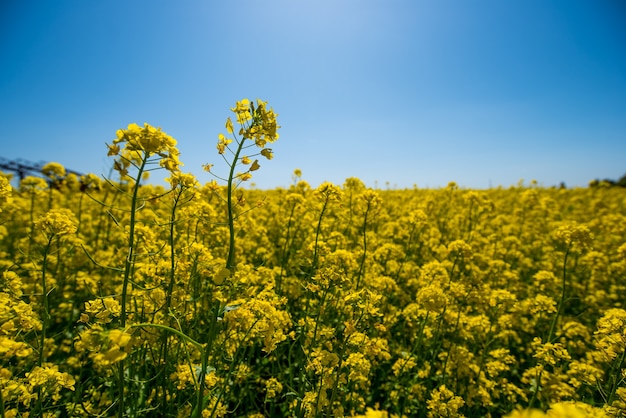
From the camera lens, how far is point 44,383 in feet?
5.82

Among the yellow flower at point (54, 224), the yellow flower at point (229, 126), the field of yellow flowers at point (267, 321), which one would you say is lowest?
the field of yellow flowers at point (267, 321)

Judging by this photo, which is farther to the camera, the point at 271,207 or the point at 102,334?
the point at 271,207

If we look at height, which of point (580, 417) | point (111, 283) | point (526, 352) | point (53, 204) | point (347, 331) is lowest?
point (526, 352)

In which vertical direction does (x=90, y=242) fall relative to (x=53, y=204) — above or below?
Result: below

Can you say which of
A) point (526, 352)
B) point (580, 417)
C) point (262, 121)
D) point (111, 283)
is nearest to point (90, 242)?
point (111, 283)

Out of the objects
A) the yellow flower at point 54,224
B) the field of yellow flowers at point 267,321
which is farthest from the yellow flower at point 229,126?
the yellow flower at point 54,224

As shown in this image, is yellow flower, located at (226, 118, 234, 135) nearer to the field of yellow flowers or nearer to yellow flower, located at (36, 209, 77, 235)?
the field of yellow flowers

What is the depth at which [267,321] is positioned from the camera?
2066 millimetres

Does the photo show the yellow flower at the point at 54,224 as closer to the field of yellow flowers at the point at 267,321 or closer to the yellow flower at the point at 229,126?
the field of yellow flowers at the point at 267,321

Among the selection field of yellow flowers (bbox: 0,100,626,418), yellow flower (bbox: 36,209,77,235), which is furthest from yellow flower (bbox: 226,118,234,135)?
yellow flower (bbox: 36,209,77,235)

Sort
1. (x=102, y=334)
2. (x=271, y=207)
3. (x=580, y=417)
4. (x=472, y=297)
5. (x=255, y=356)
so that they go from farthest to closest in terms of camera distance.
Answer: (x=271, y=207) → (x=255, y=356) → (x=472, y=297) → (x=102, y=334) → (x=580, y=417)

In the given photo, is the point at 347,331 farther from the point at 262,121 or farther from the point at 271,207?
the point at 271,207

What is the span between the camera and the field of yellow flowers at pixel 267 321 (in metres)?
1.69

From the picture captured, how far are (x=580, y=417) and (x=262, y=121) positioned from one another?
Answer: 5.41ft
